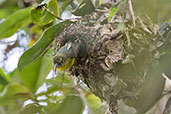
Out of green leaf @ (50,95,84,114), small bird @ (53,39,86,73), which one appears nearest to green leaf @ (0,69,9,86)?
small bird @ (53,39,86,73)

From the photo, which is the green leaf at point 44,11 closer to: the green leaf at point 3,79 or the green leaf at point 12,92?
the green leaf at point 12,92

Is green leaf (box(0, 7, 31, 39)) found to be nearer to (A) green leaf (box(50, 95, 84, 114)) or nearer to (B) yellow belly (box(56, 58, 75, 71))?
(B) yellow belly (box(56, 58, 75, 71))

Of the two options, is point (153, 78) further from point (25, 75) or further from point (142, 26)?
point (25, 75)

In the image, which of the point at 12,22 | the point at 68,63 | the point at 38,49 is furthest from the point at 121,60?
the point at 12,22

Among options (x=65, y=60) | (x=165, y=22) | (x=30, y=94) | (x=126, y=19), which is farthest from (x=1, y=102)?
(x=165, y=22)

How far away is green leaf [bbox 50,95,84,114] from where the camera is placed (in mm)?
1199

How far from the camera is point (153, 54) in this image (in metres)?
1.35

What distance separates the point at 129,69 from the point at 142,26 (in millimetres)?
223

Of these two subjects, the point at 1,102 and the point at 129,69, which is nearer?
the point at 129,69

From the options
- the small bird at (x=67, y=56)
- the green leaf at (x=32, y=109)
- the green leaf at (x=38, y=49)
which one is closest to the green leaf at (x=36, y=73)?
the green leaf at (x=38, y=49)

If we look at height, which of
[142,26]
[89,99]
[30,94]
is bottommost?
Answer: [89,99]

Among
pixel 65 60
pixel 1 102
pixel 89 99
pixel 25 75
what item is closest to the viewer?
pixel 65 60

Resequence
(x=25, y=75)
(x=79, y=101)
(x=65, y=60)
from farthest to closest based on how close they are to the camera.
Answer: (x=25, y=75), (x=65, y=60), (x=79, y=101)

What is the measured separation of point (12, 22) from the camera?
1.96 meters
